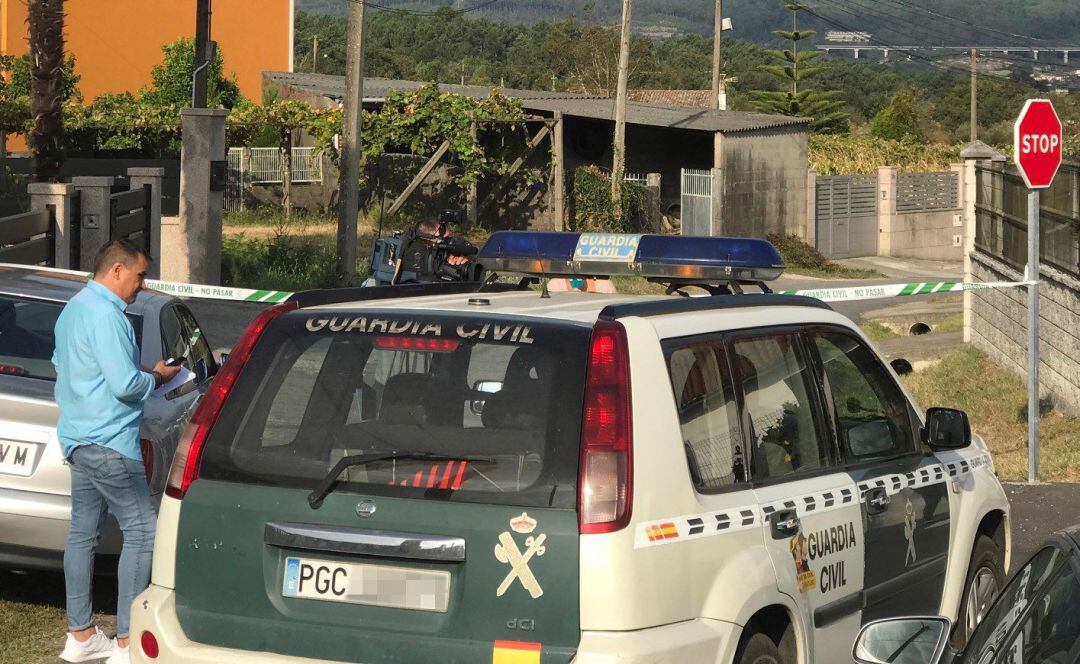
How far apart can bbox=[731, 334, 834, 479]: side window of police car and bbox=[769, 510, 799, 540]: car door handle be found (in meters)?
0.14

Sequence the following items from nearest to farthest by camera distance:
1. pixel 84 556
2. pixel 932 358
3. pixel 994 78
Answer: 1. pixel 84 556
2. pixel 932 358
3. pixel 994 78

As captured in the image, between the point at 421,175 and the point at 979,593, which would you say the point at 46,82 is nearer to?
the point at 421,175

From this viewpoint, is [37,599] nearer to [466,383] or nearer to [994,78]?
[466,383]

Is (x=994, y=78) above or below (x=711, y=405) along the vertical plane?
above

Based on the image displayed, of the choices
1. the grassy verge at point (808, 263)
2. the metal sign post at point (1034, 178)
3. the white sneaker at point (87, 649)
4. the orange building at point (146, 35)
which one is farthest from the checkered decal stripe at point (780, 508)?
the orange building at point (146, 35)

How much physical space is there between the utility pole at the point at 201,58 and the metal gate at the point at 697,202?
49.7 ft

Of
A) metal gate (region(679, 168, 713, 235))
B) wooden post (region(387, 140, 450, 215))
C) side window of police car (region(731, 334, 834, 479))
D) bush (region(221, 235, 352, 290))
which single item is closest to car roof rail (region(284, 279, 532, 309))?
side window of police car (region(731, 334, 834, 479))

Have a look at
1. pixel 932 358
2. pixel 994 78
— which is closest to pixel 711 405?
pixel 932 358

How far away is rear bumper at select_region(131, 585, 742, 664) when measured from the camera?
389 centimetres

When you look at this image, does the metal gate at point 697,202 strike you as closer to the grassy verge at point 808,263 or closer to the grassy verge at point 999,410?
the grassy verge at point 808,263

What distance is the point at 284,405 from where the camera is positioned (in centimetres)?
449

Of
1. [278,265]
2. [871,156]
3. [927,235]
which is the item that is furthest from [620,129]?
[871,156]

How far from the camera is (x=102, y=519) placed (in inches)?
247

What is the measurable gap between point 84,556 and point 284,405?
7.08ft
